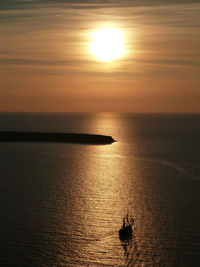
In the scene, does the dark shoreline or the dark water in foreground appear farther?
the dark shoreline

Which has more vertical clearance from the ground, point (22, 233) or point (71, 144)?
point (71, 144)

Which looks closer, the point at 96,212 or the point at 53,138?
the point at 96,212

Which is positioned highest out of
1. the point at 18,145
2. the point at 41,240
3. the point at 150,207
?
the point at 18,145

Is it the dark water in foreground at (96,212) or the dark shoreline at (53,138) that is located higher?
the dark shoreline at (53,138)

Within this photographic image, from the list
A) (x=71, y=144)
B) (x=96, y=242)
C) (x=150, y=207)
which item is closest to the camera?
(x=96, y=242)

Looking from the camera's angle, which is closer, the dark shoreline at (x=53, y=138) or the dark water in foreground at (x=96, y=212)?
the dark water in foreground at (x=96, y=212)

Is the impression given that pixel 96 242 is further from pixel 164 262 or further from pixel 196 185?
pixel 196 185

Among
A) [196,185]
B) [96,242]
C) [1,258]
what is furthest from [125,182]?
[1,258]

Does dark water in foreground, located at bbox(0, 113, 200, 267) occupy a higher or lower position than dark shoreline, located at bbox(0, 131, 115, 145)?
lower

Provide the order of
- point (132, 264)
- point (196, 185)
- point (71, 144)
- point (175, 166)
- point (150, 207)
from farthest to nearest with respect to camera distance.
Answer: point (71, 144), point (175, 166), point (196, 185), point (150, 207), point (132, 264)

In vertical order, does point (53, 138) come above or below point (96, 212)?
above

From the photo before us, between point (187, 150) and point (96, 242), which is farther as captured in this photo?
point (187, 150)
